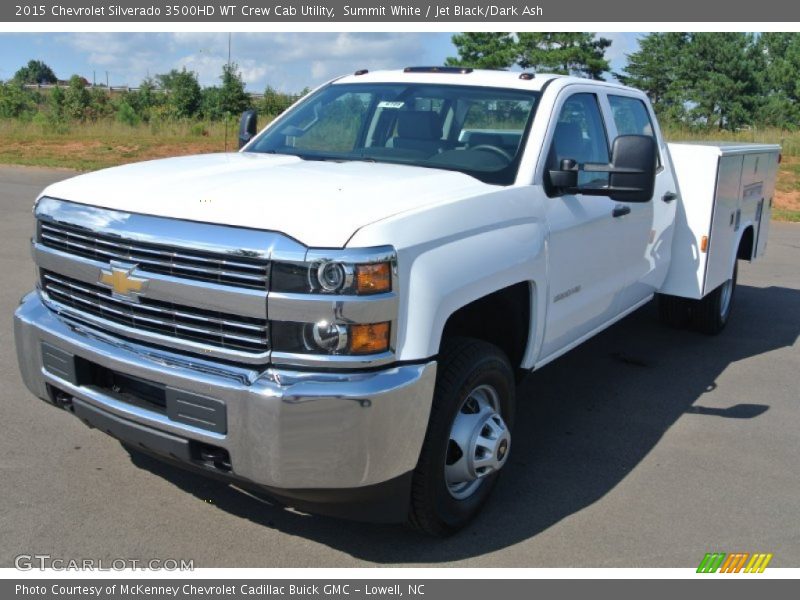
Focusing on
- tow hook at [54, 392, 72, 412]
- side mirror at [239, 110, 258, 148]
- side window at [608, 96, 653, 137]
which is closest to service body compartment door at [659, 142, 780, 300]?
side window at [608, 96, 653, 137]

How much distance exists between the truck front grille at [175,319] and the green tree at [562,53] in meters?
47.2

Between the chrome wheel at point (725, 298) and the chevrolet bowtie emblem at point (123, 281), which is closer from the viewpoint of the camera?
the chevrolet bowtie emblem at point (123, 281)

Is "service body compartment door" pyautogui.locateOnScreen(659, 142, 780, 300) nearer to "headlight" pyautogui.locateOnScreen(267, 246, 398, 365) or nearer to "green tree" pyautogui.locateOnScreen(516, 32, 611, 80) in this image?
"headlight" pyautogui.locateOnScreen(267, 246, 398, 365)

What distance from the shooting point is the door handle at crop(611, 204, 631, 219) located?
4.88 metres

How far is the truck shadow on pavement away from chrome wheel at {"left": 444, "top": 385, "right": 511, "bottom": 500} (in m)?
0.24

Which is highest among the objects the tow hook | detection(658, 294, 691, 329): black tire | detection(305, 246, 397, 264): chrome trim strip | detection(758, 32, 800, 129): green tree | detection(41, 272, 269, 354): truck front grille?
detection(758, 32, 800, 129): green tree

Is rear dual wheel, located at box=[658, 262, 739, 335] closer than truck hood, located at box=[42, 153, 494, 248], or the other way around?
truck hood, located at box=[42, 153, 494, 248]

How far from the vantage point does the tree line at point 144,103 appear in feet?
123

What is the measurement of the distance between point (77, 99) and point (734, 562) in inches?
1824

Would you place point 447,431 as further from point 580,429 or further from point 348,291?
point 580,429

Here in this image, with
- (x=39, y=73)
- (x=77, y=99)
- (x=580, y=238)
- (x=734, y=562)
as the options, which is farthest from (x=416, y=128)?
(x=39, y=73)

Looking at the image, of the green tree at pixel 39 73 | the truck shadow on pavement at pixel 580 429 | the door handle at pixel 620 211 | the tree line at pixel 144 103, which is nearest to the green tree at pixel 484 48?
the tree line at pixel 144 103

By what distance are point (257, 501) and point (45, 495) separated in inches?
38.5

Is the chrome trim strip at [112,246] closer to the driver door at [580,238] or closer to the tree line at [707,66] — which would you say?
the driver door at [580,238]
